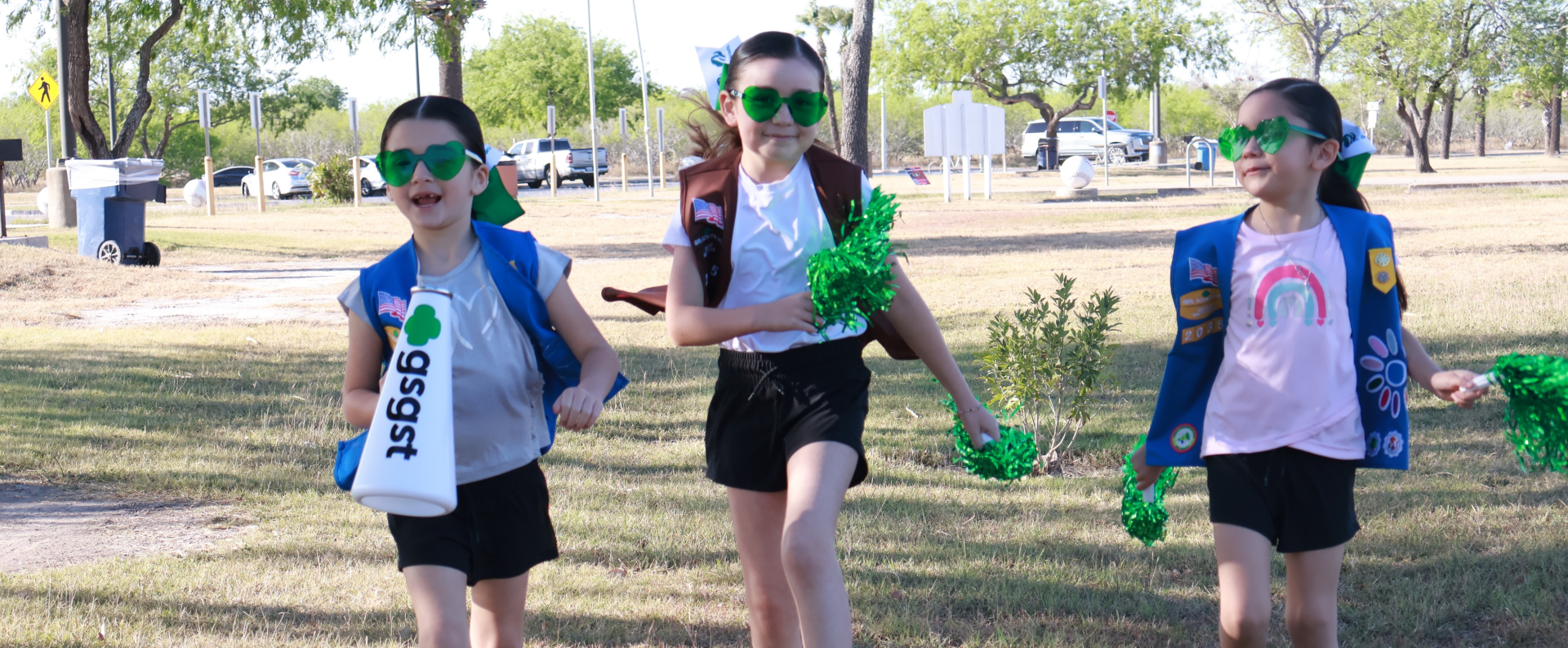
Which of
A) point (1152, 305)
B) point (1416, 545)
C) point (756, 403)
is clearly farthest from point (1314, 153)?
point (1152, 305)

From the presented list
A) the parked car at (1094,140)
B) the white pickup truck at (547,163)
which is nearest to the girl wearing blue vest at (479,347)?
the white pickup truck at (547,163)

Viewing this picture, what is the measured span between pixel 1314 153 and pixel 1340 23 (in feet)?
146

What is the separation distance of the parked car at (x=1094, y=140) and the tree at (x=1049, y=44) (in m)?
0.86

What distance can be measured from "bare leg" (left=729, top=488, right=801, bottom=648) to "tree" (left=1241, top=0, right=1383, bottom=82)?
39770 mm

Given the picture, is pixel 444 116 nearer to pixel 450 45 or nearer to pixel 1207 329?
pixel 1207 329

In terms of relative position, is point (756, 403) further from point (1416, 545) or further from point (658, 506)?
point (1416, 545)

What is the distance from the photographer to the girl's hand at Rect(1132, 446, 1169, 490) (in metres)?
3.09

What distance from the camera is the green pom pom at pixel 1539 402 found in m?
2.68

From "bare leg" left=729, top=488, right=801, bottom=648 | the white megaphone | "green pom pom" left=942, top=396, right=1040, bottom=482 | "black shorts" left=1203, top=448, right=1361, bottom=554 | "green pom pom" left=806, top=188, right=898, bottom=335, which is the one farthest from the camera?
"green pom pom" left=942, top=396, right=1040, bottom=482

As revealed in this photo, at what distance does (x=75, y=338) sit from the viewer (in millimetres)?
9609

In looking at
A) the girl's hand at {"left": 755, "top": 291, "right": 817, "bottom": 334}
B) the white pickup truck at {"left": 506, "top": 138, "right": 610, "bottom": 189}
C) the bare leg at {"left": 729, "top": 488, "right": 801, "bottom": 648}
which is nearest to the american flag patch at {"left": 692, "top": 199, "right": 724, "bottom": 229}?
the girl's hand at {"left": 755, "top": 291, "right": 817, "bottom": 334}

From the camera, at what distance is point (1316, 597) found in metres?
2.81

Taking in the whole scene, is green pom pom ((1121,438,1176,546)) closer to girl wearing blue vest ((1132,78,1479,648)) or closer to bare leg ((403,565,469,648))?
girl wearing blue vest ((1132,78,1479,648))

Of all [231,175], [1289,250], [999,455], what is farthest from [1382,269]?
[231,175]
